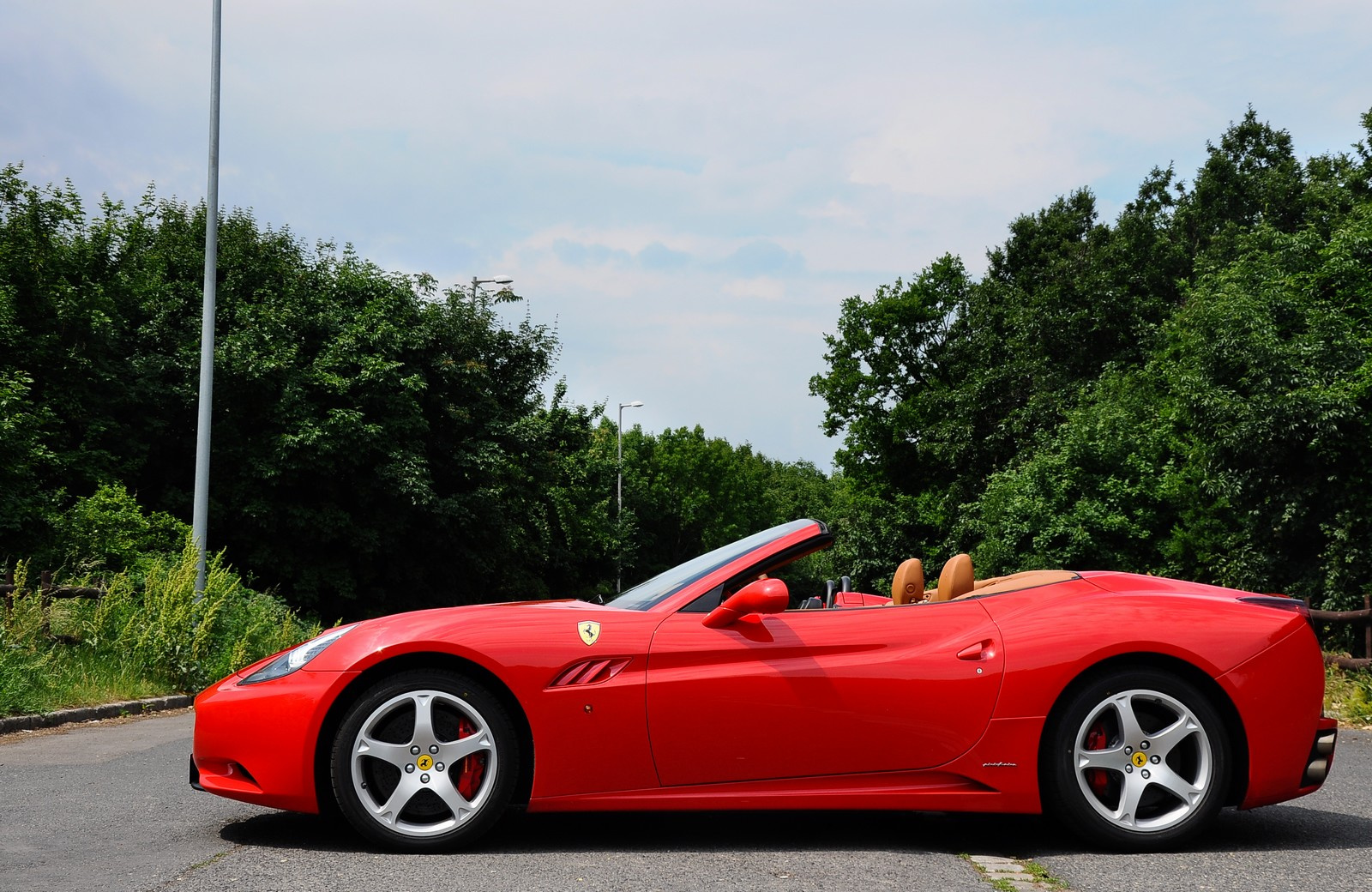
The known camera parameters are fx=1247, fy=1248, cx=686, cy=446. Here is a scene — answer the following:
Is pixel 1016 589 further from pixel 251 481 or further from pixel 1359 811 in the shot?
pixel 251 481

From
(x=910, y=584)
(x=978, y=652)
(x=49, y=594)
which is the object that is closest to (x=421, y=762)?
(x=978, y=652)

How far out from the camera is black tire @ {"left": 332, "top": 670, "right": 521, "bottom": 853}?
446 cm

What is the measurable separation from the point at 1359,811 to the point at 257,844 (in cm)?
481

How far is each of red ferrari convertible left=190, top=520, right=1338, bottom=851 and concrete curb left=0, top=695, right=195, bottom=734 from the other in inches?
227

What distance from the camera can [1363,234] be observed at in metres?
22.4

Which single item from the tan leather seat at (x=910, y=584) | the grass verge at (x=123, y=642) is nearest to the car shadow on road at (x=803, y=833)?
the tan leather seat at (x=910, y=584)

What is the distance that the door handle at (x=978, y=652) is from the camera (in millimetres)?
4668

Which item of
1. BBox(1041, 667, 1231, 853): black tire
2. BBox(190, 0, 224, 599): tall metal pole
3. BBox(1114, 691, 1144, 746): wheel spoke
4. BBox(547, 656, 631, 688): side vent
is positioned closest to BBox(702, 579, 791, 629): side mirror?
→ BBox(547, 656, 631, 688): side vent

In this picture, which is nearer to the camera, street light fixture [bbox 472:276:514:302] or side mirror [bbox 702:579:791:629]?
side mirror [bbox 702:579:791:629]

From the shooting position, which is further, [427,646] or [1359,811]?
[1359,811]

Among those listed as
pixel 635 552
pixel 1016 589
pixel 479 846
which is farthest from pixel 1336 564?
pixel 635 552

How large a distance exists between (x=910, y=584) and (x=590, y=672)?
166 cm

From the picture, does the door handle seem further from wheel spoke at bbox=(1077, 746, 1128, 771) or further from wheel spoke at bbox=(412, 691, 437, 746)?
wheel spoke at bbox=(412, 691, 437, 746)

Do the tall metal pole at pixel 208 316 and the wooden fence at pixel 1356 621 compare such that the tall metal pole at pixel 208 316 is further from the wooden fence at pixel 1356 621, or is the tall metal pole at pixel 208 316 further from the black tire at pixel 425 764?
the wooden fence at pixel 1356 621
